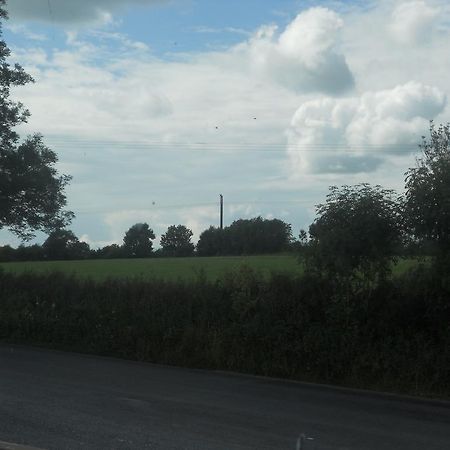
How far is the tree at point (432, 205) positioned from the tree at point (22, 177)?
15039 millimetres

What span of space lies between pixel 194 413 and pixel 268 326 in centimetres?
542

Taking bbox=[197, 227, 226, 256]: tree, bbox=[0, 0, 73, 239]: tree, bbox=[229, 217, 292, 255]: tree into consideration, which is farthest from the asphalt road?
bbox=[197, 227, 226, 256]: tree

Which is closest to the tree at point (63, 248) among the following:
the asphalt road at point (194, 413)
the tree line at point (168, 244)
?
the tree line at point (168, 244)

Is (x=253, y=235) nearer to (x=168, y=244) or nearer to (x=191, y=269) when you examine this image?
(x=191, y=269)

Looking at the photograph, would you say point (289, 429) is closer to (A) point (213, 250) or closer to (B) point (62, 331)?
(B) point (62, 331)

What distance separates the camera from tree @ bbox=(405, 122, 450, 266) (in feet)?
40.5

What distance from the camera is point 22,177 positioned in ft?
77.9

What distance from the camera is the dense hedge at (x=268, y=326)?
44.0 ft

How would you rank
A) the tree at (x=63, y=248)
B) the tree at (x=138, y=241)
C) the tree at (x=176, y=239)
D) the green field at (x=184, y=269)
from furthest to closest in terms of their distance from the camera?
the tree at (x=176, y=239)
the tree at (x=138, y=241)
the tree at (x=63, y=248)
the green field at (x=184, y=269)

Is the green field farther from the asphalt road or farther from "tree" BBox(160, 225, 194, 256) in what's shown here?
"tree" BBox(160, 225, 194, 256)

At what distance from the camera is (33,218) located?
24.8 m

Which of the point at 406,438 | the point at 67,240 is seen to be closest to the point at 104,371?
the point at 406,438

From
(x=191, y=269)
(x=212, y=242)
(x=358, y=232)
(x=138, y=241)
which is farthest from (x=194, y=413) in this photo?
(x=138, y=241)

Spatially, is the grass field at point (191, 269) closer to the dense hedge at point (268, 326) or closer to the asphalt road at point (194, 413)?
the dense hedge at point (268, 326)
